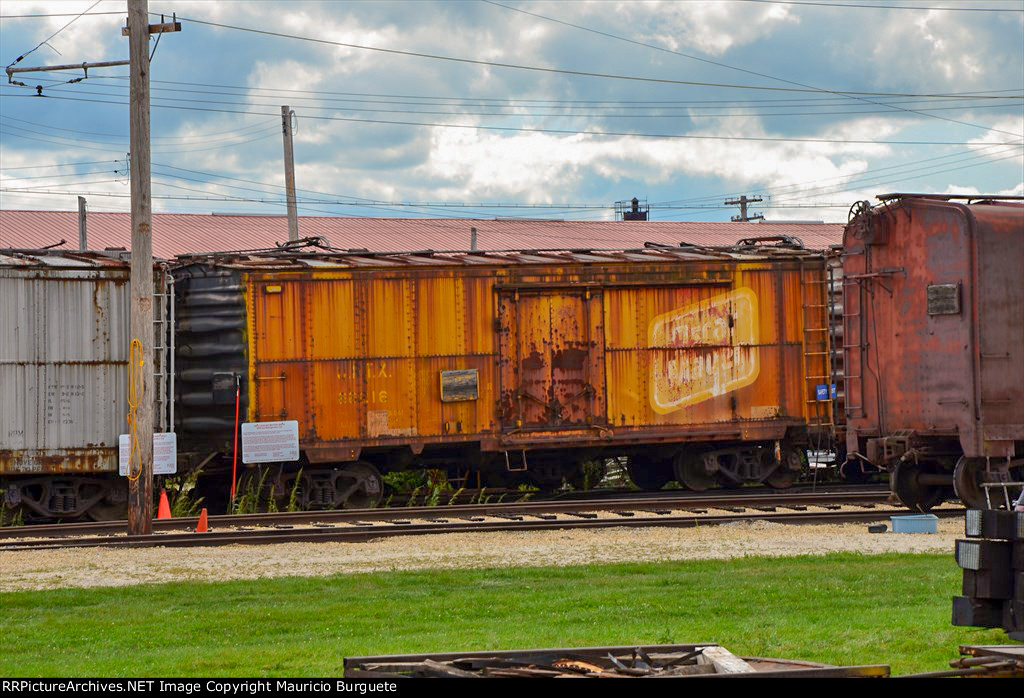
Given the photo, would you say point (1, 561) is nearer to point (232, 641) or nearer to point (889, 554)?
point (232, 641)

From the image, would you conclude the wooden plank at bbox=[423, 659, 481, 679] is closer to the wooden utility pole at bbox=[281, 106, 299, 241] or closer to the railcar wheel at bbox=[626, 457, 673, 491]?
the railcar wheel at bbox=[626, 457, 673, 491]

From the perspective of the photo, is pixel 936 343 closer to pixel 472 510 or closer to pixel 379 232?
pixel 472 510

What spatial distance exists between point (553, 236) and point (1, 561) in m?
34.3

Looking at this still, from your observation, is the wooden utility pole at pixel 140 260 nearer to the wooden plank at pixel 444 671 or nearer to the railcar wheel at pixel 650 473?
the railcar wheel at pixel 650 473

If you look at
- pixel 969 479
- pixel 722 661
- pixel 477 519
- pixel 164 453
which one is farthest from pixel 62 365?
pixel 722 661

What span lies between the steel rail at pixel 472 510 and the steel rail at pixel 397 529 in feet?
2.62

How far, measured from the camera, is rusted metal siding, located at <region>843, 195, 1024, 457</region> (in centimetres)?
1555

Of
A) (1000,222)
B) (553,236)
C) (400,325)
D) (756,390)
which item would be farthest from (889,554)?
(553,236)

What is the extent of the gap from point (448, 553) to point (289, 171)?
1789 cm

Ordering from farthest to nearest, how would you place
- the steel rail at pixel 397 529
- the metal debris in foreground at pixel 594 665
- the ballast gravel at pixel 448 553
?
the steel rail at pixel 397 529
the ballast gravel at pixel 448 553
the metal debris in foreground at pixel 594 665

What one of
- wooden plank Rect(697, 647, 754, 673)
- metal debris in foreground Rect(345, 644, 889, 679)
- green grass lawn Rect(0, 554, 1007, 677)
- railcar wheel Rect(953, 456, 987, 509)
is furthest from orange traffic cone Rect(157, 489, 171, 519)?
wooden plank Rect(697, 647, 754, 673)

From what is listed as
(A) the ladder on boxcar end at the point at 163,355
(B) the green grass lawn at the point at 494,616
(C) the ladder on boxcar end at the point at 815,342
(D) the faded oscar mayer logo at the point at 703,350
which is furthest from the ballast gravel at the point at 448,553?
(C) the ladder on boxcar end at the point at 815,342

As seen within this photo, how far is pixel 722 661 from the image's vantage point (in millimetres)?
6359

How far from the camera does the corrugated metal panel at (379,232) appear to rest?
133 ft
